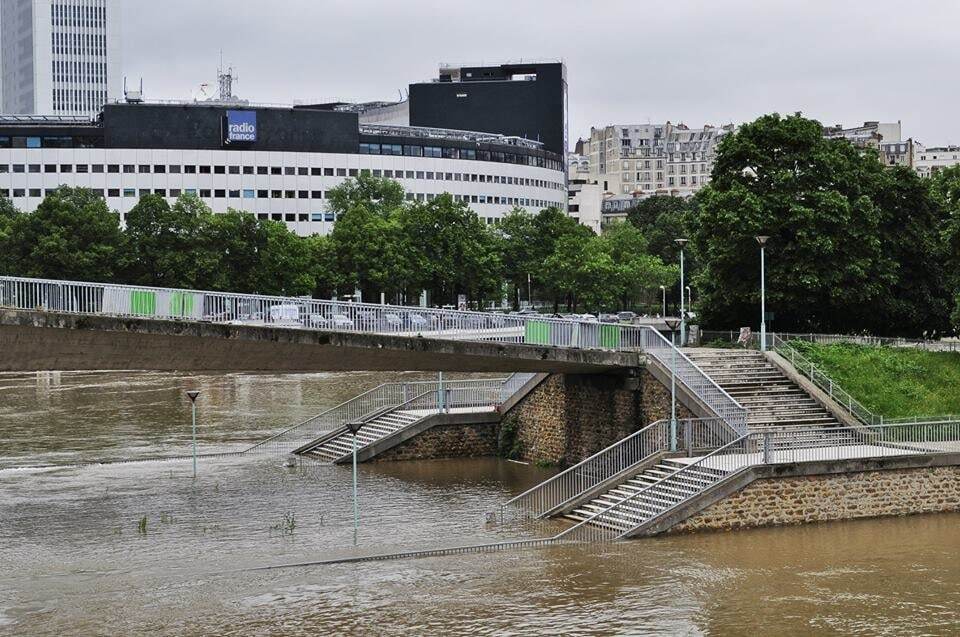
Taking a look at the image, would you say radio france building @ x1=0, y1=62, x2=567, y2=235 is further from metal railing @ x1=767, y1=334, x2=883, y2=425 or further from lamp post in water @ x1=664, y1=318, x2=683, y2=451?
lamp post in water @ x1=664, y1=318, x2=683, y2=451

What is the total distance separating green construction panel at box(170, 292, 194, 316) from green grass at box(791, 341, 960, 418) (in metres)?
19.9

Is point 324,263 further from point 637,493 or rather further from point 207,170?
point 637,493

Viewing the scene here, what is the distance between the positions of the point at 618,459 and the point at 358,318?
8.75 m

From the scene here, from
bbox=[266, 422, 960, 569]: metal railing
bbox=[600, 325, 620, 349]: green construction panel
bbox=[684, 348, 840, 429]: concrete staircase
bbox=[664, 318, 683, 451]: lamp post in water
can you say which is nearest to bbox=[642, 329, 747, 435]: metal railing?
bbox=[664, 318, 683, 451]: lamp post in water

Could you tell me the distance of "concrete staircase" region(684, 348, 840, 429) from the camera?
42719 mm

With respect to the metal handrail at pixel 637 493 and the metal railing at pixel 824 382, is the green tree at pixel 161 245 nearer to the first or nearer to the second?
the metal railing at pixel 824 382

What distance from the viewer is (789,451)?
3853 centimetres

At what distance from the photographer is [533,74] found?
180875mm

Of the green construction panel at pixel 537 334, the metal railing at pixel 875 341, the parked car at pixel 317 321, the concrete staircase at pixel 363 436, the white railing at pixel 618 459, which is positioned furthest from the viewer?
the concrete staircase at pixel 363 436

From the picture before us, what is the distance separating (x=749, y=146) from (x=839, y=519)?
2164 cm

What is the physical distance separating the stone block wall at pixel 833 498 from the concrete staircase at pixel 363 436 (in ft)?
53.1

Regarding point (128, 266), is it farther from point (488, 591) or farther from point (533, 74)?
point (533, 74)

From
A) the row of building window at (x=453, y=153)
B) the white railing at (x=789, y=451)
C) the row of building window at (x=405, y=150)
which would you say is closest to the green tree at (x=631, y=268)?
the row of building window at (x=453, y=153)

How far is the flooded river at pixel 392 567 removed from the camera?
28078 millimetres
